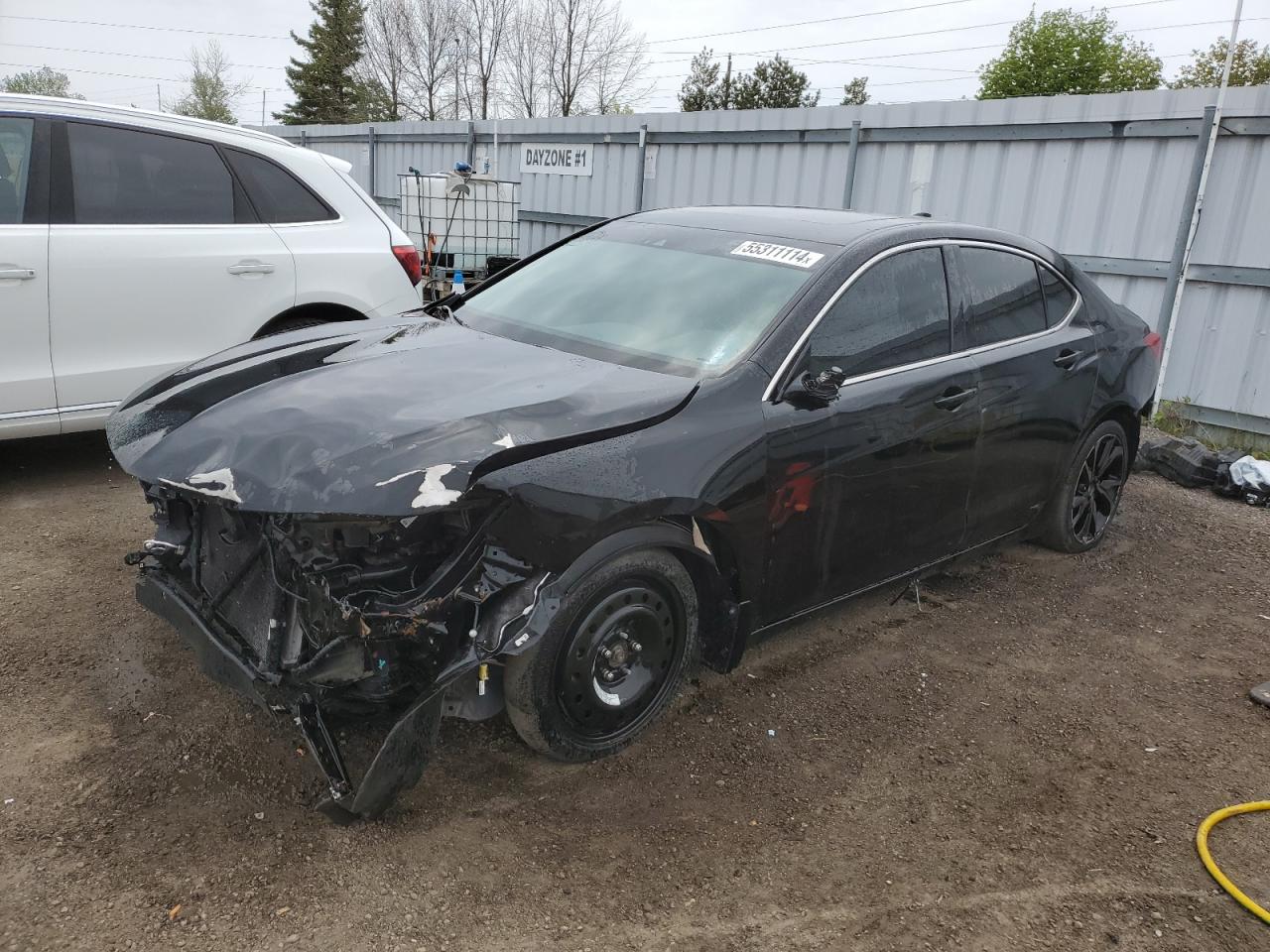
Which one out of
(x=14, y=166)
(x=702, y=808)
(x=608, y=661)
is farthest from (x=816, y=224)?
(x=14, y=166)

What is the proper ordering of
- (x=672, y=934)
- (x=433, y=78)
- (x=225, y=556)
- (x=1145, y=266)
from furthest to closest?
(x=433, y=78) → (x=1145, y=266) → (x=225, y=556) → (x=672, y=934)

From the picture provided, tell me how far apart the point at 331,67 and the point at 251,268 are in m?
50.7

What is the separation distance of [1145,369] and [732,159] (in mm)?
6599

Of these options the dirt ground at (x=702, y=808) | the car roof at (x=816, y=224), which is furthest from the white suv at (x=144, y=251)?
the car roof at (x=816, y=224)

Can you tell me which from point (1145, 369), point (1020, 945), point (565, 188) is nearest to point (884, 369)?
point (1020, 945)

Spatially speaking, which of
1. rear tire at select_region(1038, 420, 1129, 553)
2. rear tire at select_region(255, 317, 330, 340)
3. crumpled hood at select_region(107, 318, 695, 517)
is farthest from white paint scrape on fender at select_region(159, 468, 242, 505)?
rear tire at select_region(1038, 420, 1129, 553)

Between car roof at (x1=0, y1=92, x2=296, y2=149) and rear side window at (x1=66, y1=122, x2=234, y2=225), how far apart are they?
0.06m

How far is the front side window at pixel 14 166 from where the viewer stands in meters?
4.58

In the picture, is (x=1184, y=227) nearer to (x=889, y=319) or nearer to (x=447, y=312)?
(x=889, y=319)

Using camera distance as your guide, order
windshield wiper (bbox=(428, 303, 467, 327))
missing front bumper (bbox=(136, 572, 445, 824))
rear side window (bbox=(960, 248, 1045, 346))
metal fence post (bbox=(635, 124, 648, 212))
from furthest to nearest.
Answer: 1. metal fence post (bbox=(635, 124, 648, 212))
2. rear side window (bbox=(960, 248, 1045, 346))
3. windshield wiper (bbox=(428, 303, 467, 327))
4. missing front bumper (bbox=(136, 572, 445, 824))

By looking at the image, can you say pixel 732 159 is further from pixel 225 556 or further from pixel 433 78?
pixel 433 78

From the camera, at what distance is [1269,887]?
2711 mm

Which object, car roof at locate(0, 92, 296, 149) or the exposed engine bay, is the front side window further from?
the exposed engine bay

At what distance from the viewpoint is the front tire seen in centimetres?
275
